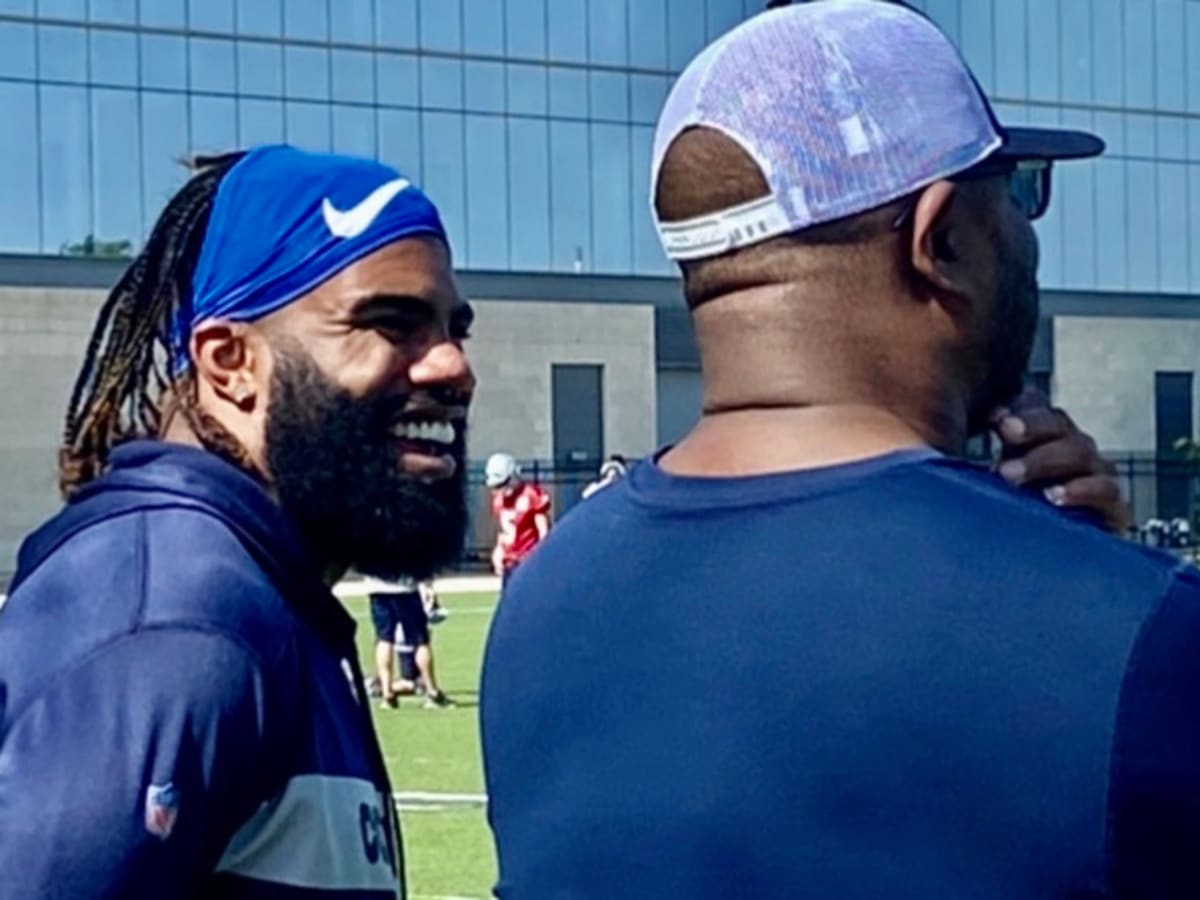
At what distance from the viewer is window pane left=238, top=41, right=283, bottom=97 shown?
54500mm

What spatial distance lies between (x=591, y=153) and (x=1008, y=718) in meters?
56.0

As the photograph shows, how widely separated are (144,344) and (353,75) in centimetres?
5245

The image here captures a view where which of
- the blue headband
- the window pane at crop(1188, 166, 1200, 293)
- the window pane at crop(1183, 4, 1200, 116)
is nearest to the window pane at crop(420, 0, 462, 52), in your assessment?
the window pane at crop(1188, 166, 1200, 293)

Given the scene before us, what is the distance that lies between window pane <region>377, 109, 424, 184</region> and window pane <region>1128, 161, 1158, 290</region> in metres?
17.4

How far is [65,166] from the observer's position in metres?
51.6

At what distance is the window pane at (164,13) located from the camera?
175 ft

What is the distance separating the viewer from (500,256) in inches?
2212

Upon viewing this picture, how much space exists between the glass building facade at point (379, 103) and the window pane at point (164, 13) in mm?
40

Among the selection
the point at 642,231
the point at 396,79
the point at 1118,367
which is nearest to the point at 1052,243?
the point at 1118,367

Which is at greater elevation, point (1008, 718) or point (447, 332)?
point (447, 332)

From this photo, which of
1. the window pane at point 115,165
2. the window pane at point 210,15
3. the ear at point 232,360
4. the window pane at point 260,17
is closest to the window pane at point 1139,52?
the window pane at point 260,17

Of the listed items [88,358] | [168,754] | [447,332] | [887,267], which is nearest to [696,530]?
[887,267]

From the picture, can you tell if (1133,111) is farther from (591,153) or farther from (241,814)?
(241,814)

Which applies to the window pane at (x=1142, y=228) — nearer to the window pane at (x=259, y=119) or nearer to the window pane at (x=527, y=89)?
the window pane at (x=527, y=89)
